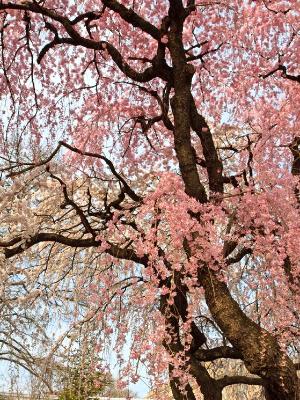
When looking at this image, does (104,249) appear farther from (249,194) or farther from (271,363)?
(271,363)

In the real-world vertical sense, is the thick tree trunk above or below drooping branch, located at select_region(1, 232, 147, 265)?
below

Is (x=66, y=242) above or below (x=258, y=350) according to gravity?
above

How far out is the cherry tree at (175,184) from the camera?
5090mm

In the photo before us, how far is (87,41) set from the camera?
6020 millimetres

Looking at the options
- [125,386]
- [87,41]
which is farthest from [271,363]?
[87,41]

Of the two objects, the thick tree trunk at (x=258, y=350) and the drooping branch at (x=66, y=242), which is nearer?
the thick tree trunk at (x=258, y=350)

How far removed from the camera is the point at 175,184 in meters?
5.17

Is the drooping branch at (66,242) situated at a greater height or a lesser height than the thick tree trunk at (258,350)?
greater

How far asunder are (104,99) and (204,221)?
10.7 feet

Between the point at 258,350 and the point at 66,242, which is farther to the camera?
the point at 66,242

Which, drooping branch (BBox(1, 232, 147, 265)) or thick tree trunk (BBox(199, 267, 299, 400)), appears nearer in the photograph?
thick tree trunk (BBox(199, 267, 299, 400))

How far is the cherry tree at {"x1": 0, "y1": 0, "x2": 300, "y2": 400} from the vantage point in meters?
5.09

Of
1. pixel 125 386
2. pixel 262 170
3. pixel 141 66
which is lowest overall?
pixel 125 386

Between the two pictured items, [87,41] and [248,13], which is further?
[248,13]
